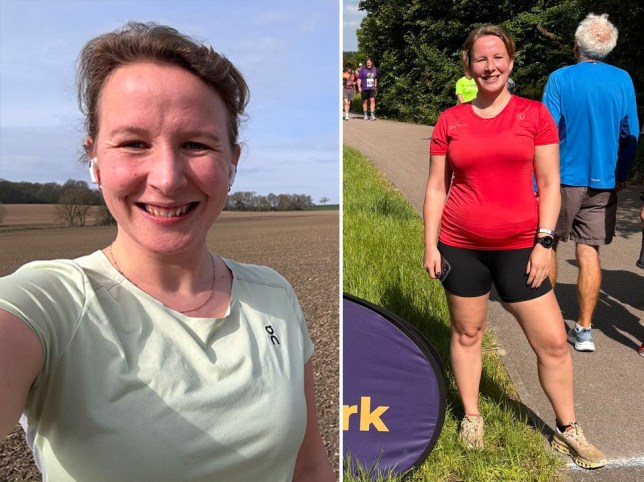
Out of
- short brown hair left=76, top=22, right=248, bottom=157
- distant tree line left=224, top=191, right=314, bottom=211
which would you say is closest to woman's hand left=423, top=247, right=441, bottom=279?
distant tree line left=224, top=191, right=314, bottom=211

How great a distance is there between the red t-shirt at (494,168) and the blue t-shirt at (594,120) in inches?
42.7

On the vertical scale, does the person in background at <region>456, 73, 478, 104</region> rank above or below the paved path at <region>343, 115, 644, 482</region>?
above

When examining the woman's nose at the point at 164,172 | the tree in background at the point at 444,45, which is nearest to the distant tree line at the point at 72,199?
the woman's nose at the point at 164,172

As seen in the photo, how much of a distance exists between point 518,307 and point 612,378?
1.34 meters

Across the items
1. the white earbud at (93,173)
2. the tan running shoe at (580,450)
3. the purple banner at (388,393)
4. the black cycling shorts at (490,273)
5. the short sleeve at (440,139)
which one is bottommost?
the tan running shoe at (580,450)

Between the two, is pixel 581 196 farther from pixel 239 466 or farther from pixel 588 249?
pixel 239 466

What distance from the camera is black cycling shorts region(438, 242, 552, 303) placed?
2.28m

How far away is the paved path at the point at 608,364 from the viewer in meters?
2.71

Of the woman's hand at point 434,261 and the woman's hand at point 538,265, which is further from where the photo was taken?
the woman's hand at point 434,261

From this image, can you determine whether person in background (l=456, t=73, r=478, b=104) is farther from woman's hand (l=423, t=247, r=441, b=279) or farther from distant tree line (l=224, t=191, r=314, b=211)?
distant tree line (l=224, t=191, r=314, b=211)

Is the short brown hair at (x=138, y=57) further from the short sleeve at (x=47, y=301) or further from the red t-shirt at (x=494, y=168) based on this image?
the red t-shirt at (x=494, y=168)

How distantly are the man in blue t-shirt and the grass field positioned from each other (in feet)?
4.25

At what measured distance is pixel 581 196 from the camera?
3299 millimetres

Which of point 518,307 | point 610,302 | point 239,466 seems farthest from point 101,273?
point 610,302
